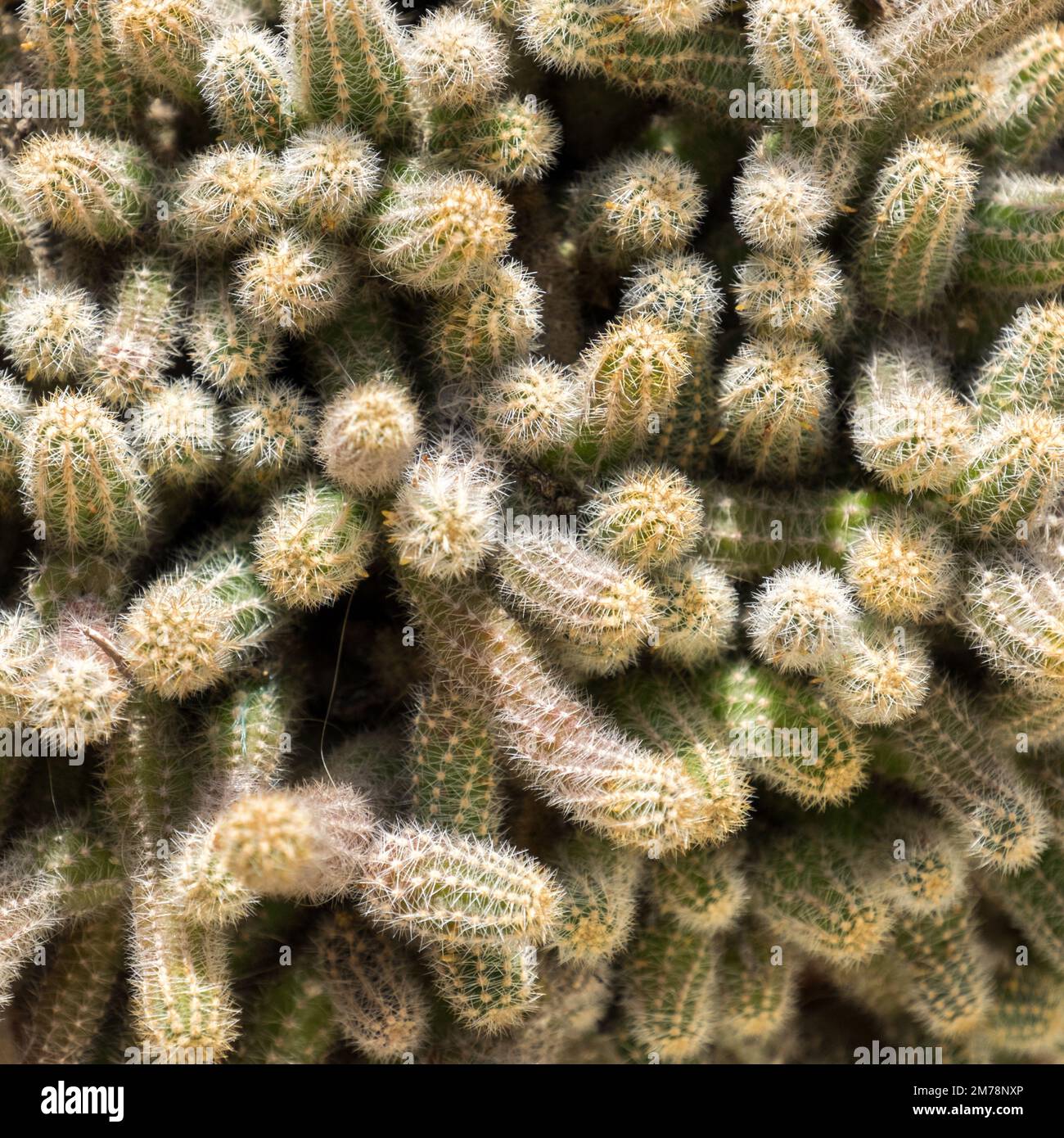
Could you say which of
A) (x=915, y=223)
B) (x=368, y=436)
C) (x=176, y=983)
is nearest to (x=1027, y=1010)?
(x=915, y=223)

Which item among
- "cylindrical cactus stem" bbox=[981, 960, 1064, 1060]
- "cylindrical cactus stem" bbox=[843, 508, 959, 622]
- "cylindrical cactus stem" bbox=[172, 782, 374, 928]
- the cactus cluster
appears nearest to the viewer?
"cylindrical cactus stem" bbox=[172, 782, 374, 928]

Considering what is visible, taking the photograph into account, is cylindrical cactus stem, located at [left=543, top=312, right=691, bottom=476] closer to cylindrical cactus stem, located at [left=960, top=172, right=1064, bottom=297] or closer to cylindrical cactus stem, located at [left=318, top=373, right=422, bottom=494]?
cylindrical cactus stem, located at [left=318, top=373, right=422, bottom=494]

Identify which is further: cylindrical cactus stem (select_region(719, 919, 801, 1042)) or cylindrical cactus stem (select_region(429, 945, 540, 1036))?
cylindrical cactus stem (select_region(719, 919, 801, 1042))

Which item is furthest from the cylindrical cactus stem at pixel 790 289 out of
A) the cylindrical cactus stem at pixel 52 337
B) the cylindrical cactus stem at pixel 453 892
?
the cylindrical cactus stem at pixel 52 337

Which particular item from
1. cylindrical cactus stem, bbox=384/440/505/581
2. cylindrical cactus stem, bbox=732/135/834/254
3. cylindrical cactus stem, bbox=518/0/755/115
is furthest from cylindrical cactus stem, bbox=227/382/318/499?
cylindrical cactus stem, bbox=732/135/834/254

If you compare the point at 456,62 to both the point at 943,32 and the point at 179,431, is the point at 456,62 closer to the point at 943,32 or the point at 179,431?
the point at 179,431

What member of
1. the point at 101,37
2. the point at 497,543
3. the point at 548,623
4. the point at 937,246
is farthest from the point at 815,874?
the point at 101,37

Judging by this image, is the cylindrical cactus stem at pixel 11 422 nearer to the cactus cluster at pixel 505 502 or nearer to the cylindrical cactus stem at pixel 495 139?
the cactus cluster at pixel 505 502
